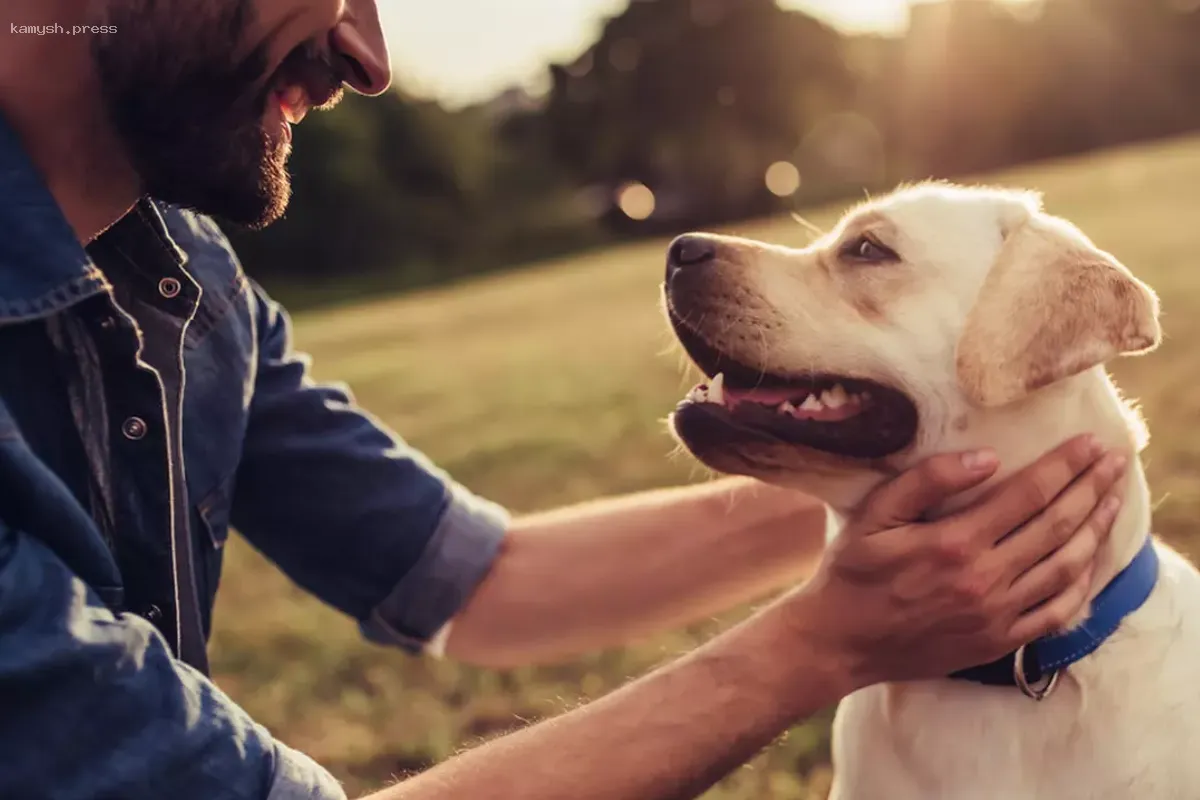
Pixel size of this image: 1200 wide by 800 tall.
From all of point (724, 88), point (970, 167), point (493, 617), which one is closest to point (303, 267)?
point (724, 88)

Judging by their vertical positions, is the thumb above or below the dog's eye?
below

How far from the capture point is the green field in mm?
4012

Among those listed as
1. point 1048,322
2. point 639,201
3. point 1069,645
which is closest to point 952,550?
point 1069,645

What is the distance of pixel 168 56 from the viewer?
2244 millimetres

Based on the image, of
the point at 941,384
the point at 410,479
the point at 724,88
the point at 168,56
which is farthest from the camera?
the point at 724,88

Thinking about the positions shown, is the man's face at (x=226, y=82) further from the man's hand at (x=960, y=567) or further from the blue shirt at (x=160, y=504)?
the man's hand at (x=960, y=567)

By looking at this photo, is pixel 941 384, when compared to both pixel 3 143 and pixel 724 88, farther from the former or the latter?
pixel 724 88

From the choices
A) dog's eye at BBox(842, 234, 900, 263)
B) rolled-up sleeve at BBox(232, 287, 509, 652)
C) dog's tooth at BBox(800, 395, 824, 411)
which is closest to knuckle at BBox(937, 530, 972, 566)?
dog's tooth at BBox(800, 395, 824, 411)

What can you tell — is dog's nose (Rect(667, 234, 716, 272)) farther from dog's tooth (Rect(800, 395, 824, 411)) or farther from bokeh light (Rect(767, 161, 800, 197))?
bokeh light (Rect(767, 161, 800, 197))

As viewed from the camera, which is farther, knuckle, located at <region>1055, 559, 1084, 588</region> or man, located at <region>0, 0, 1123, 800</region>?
knuckle, located at <region>1055, 559, 1084, 588</region>

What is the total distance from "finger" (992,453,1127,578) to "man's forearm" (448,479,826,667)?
824mm

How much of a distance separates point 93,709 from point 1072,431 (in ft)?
5.89

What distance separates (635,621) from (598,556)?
19 centimetres

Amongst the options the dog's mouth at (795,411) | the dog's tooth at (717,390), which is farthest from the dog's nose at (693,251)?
the dog's tooth at (717,390)
